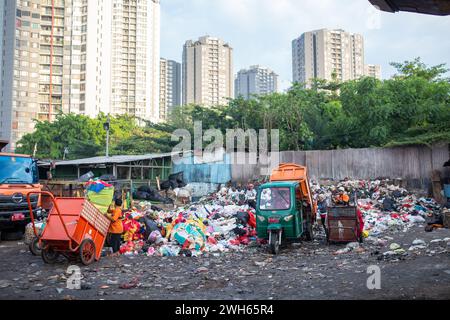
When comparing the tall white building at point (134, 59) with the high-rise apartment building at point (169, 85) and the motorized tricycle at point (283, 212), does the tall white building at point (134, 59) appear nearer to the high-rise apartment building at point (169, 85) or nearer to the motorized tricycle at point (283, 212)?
the high-rise apartment building at point (169, 85)

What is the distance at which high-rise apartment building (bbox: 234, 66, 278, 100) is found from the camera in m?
94.6

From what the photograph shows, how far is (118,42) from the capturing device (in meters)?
77.8

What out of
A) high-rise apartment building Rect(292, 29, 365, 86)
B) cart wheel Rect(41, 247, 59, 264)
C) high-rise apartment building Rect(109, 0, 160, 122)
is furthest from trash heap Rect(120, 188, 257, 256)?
high-rise apartment building Rect(109, 0, 160, 122)

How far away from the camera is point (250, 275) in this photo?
6371 mm

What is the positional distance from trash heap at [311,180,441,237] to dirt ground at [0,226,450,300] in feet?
6.93

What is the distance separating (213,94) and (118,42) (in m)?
23.3

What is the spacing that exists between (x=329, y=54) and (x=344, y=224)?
231 ft

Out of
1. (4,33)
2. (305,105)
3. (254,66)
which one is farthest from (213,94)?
(305,105)

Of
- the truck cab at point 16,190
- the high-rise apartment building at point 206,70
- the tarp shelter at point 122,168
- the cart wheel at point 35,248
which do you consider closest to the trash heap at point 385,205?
the cart wheel at point 35,248

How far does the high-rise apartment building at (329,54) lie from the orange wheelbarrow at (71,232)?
223 feet

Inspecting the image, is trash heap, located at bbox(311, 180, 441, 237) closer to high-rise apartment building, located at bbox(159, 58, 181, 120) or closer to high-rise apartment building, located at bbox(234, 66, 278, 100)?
high-rise apartment building, located at bbox(159, 58, 181, 120)

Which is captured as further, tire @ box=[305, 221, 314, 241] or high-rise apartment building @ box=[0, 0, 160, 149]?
high-rise apartment building @ box=[0, 0, 160, 149]
